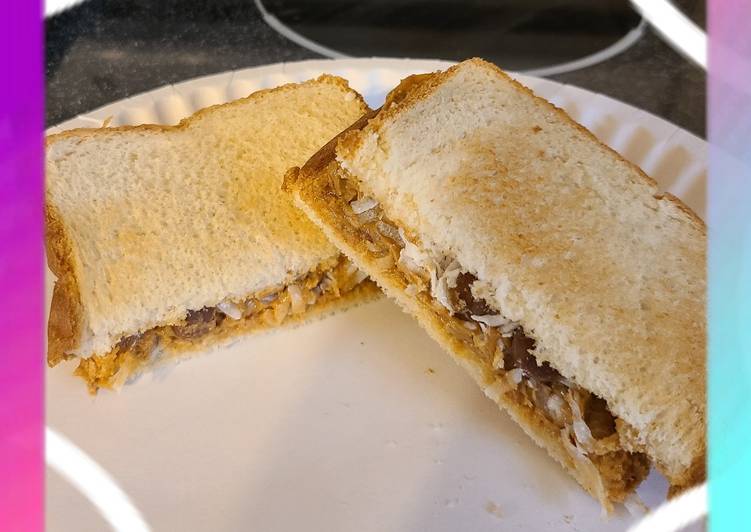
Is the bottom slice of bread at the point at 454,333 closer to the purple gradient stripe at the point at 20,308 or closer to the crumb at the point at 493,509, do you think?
the crumb at the point at 493,509

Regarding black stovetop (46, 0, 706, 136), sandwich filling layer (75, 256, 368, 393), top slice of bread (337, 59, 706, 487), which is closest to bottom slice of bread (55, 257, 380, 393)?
sandwich filling layer (75, 256, 368, 393)

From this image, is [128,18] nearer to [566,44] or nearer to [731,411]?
[566,44]

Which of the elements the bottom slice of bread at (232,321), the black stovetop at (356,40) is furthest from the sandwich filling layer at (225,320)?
the black stovetop at (356,40)

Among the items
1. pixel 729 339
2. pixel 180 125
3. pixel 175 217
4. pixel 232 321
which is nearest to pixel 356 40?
pixel 180 125

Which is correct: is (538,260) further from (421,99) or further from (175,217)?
(175,217)

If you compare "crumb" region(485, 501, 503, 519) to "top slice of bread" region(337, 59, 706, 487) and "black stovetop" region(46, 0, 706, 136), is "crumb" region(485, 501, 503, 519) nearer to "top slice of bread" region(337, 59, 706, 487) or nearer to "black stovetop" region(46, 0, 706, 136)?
"top slice of bread" region(337, 59, 706, 487)
